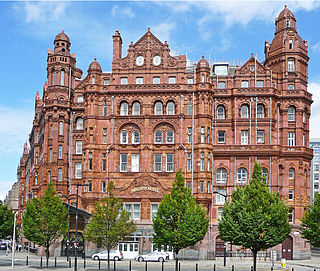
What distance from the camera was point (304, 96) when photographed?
75.5 meters

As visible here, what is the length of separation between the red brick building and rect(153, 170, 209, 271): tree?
816 inches

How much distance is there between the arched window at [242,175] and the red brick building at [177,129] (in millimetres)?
147

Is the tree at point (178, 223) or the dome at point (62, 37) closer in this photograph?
the tree at point (178, 223)

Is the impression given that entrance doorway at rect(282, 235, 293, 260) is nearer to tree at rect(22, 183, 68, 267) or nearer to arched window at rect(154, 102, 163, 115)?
arched window at rect(154, 102, 163, 115)

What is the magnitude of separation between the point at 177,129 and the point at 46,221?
2575cm

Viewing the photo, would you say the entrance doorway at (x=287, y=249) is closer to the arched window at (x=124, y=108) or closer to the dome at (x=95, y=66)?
the arched window at (x=124, y=108)

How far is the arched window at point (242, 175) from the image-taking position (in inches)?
2891

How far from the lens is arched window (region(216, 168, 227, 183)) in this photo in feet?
242

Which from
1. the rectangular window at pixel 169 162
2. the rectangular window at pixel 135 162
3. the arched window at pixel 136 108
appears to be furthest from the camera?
the arched window at pixel 136 108

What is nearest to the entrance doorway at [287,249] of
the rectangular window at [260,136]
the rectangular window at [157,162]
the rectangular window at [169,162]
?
the rectangular window at [260,136]

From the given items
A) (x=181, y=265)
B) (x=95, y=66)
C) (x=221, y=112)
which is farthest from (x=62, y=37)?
(x=181, y=265)

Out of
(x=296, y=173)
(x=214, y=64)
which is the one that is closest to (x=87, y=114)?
(x=214, y=64)

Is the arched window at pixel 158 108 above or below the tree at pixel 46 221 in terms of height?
above

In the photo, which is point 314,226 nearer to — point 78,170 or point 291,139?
point 291,139
